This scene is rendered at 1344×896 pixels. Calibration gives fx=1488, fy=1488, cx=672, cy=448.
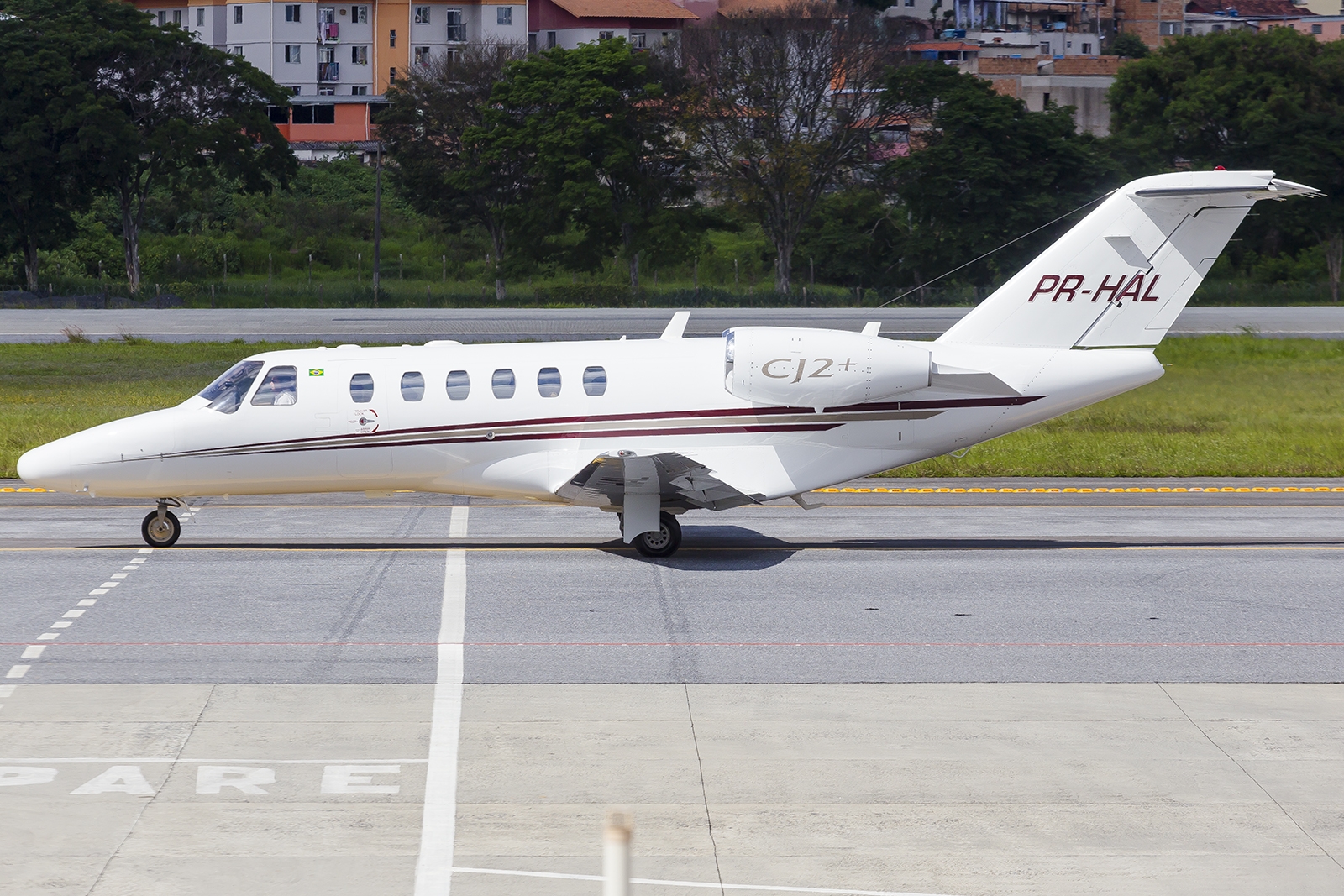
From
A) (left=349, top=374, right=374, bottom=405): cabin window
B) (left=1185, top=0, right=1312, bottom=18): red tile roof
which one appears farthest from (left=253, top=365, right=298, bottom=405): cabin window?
(left=1185, top=0, right=1312, bottom=18): red tile roof

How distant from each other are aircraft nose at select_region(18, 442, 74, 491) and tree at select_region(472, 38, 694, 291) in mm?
56069

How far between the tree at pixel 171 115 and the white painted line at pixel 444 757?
61.6 m

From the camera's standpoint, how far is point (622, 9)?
11156 cm

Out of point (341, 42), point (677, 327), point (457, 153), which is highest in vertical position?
point (341, 42)

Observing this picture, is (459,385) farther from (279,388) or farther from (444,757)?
(444,757)

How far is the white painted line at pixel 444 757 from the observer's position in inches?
379

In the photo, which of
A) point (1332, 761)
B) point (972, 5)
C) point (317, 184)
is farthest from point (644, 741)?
point (972, 5)

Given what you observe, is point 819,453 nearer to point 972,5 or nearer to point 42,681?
point 42,681

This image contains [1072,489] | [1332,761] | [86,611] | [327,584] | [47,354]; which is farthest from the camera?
[47,354]

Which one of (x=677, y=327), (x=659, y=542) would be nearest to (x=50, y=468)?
(x=659, y=542)

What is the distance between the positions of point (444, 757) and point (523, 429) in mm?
8454

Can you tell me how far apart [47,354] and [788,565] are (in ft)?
125

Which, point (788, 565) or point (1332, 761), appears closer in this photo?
point (1332, 761)

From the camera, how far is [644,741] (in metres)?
12.3
